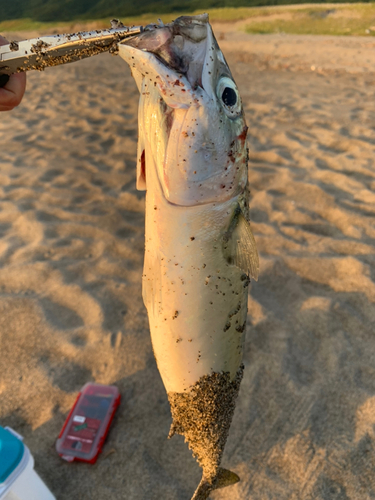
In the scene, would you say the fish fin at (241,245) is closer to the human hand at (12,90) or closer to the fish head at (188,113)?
the fish head at (188,113)

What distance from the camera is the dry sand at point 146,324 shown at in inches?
87.9

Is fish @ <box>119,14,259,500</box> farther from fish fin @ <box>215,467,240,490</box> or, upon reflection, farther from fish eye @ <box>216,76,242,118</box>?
fish fin @ <box>215,467,240,490</box>

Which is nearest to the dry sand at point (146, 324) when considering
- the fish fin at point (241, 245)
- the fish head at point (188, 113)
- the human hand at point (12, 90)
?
the fish fin at point (241, 245)

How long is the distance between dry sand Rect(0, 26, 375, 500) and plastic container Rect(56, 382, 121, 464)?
0.24 ft

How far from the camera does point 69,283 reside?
3199mm

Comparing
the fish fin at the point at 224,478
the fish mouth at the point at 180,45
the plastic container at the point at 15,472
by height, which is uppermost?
the fish mouth at the point at 180,45

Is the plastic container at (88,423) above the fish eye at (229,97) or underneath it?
underneath

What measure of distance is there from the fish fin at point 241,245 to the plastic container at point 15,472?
146cm

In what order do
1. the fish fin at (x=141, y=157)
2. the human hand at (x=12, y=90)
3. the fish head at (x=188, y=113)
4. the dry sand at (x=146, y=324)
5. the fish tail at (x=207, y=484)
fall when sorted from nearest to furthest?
the fish head at (x=188, y=113) < the fish fin at (x=141, y=157) < the human hand at (x=12, y=90) < the fish tail at (x=207, y=484) < the dry sand at (x=146, y=324)

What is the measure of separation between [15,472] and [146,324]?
4.66 feet

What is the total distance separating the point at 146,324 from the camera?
2990 mm

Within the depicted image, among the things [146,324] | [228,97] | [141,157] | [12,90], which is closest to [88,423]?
[146,324]

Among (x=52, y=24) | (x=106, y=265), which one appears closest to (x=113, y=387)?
(x=106, y=265)

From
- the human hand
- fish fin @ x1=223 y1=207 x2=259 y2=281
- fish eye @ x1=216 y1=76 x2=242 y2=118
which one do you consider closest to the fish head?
fish eye @ x1=216 y1=76 x2=242 y2=118
